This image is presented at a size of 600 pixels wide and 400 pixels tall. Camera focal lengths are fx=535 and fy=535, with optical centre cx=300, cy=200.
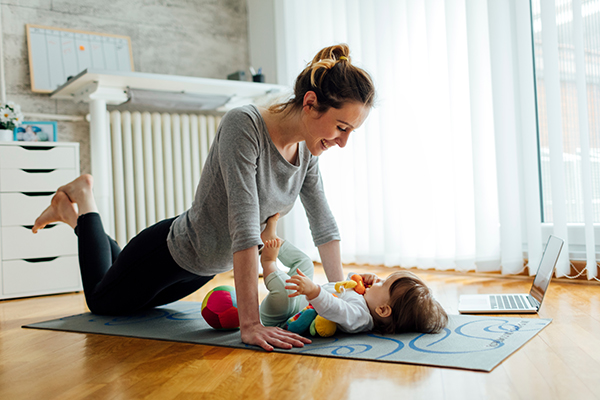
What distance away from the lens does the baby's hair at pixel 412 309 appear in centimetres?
142

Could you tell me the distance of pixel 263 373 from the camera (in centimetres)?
118

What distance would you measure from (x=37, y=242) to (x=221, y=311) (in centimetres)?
137

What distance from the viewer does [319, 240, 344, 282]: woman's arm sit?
5.62ft

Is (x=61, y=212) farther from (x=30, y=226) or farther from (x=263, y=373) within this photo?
(x=263, y=373)

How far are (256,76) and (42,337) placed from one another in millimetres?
2020

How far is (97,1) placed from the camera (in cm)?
318

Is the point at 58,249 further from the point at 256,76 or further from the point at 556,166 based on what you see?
the point at 556,166

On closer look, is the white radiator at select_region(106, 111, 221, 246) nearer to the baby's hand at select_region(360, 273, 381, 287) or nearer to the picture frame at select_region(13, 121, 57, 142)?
the picture frame at select_region(13, 121, 57, 142)

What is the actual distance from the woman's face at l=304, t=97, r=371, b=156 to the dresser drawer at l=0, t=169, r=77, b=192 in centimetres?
159

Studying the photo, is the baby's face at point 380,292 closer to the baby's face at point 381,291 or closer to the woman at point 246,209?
the baby's face at point 381,291

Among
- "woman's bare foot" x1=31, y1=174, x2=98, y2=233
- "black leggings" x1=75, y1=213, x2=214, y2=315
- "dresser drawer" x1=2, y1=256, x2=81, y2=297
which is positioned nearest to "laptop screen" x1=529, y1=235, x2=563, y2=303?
"black leggings" x1=75, y1=213, x2=214, y2=315

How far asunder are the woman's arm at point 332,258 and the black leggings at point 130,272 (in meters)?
0.39

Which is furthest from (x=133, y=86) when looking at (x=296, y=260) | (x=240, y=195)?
(x=240, y=195)

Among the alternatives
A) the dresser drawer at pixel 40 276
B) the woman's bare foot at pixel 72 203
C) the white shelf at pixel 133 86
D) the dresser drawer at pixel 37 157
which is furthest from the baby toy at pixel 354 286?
the dresser drawer at pixel 37 157
